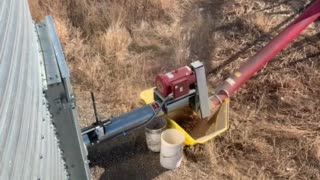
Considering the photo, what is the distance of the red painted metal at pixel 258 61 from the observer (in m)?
3.08

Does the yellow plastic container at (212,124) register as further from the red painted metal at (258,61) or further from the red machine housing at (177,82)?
the red machine housing at (177,82)

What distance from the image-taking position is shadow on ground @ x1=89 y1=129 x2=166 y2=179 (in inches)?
117

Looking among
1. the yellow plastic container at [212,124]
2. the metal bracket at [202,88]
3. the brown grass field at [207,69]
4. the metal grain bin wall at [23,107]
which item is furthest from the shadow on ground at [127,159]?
the metal grain bin wall at [23,107]

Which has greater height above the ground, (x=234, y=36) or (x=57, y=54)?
(x=57, y=54)

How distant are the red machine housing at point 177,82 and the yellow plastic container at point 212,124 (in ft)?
0.99

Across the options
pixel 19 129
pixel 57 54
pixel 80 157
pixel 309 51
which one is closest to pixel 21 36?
pixel 57 54

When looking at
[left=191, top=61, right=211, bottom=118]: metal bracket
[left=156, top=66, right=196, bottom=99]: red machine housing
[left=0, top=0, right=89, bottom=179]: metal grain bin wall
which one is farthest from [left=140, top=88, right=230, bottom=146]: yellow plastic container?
[left=0, top=0, right=89, bottom=179]: metal grain bin wall

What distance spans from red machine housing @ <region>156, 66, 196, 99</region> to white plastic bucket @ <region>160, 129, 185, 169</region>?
28 cm

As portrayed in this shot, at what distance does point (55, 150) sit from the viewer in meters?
2.03

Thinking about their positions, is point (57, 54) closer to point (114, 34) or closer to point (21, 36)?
point (21, 36)

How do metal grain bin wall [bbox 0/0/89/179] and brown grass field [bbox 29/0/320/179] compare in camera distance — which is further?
brown grass field [bbox 29/0/320/179]

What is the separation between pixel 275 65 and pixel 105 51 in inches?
56.0

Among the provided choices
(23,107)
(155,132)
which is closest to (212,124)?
(155,132)

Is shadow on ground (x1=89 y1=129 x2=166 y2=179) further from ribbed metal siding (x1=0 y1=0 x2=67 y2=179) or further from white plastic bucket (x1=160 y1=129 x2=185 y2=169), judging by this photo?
ribbed metal siding (x1=0 y1=0 x2=67 y2=179)
